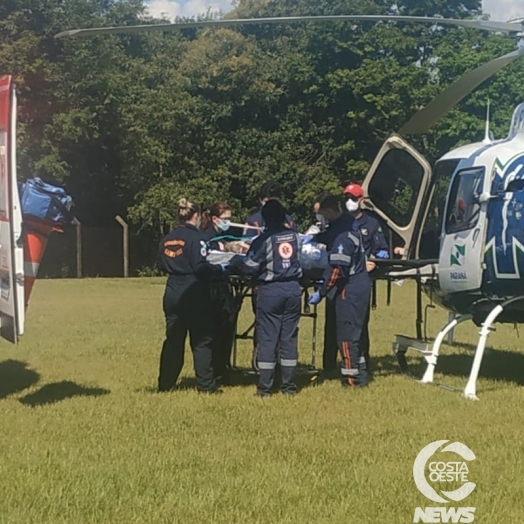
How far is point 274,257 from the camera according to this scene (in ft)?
28.6

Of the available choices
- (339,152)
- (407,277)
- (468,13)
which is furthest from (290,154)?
(407,277)

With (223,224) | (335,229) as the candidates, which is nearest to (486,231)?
(335,229)

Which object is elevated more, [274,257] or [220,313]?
[274,257]

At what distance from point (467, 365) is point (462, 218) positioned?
2458 millimetres

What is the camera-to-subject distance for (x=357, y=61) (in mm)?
39000

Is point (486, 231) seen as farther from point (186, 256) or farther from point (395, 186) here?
point (186, 256)

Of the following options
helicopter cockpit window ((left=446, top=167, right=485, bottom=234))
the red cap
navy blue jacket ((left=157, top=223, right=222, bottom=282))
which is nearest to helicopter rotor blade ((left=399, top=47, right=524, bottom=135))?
helicopter cockpit window ((left=446, top=167, right=485, bottom=234))

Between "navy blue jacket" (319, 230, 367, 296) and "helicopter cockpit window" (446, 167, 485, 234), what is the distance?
125 centimetres

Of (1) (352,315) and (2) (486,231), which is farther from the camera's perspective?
(2) (486,231)

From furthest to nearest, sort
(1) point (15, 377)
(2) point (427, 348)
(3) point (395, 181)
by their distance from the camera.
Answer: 1. (3) point (395, 181)
2. (1) point (15, 377)
3. (2) point (427, 348)

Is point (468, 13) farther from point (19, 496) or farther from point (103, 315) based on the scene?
point (19, 496)

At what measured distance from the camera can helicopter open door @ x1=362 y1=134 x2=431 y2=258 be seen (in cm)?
1055

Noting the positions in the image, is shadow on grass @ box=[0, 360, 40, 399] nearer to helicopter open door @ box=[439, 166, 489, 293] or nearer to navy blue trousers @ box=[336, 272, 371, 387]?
navy blue trousers @ box=[336, 272, 371, 387]

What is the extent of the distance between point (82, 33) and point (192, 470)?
3555 mm
